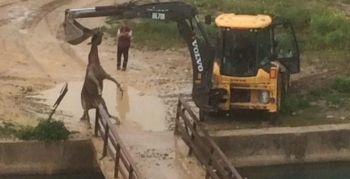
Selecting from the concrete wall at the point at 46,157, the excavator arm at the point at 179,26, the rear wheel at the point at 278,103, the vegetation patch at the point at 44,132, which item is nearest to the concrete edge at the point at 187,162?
the excavator arm at the point at 179,26

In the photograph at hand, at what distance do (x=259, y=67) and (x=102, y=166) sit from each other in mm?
4297

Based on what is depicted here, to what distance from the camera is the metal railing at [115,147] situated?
1564 cm

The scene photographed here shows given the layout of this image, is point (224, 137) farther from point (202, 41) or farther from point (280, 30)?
point (280, 30)

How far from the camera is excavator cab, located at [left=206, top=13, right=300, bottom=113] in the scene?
1939 cm

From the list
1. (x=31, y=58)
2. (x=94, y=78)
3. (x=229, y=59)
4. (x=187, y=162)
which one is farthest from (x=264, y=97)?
(x=31, y=58)

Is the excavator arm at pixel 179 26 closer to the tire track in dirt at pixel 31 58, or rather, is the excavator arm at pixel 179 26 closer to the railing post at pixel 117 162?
the railing post at pixel 117 162

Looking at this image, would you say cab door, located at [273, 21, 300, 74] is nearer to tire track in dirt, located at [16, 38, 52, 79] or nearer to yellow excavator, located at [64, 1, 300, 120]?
yellow excavator, located at [64, 1, 300, 120]

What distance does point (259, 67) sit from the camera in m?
19.5

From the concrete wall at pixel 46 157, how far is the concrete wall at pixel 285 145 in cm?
260

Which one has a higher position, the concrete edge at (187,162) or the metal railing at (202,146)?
the metal railing at (202,146)

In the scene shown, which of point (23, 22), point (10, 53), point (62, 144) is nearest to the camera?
point (62, 144)

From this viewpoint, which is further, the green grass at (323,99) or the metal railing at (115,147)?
the green grass at (323,99)

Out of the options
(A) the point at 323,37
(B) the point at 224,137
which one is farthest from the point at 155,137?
(A) the point at 323,37

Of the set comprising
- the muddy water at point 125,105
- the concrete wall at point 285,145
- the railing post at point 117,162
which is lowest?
the concrete wall at point 285,145
